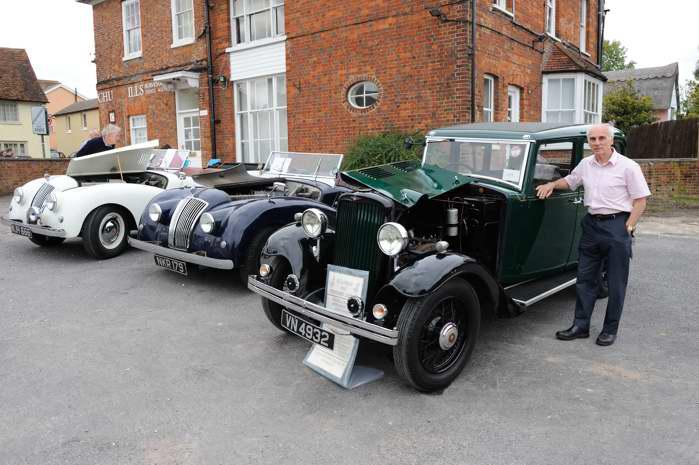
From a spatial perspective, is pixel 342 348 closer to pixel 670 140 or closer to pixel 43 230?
pixel 43 230

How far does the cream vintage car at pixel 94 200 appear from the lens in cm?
693

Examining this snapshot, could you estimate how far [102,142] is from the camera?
865 centimetres

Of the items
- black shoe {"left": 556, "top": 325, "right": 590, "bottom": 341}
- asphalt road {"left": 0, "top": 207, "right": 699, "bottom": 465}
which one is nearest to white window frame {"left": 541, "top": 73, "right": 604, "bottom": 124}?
asphalt road {"left": 0, "top": 207, "right": 699, "bottom": 465}

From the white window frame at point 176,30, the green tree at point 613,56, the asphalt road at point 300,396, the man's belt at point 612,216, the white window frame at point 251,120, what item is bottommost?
the asphalt road at point 300,396

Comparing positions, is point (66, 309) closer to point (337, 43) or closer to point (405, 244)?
point (405, 244)

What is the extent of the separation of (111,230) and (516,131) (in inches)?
217

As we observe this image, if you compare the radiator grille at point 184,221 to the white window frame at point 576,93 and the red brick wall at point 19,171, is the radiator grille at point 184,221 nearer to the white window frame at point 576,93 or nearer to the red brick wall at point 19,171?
the white window frame at point 576,93

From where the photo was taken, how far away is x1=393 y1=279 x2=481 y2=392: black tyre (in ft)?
10.6

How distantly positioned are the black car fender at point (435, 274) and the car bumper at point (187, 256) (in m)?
2.44

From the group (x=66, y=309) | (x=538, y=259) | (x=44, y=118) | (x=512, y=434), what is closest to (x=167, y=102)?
(x=44, y=118)

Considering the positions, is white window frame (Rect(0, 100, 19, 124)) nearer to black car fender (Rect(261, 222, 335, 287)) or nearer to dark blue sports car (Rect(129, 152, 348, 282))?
dark blue sports car (Rect(129, 152, 348, 282))

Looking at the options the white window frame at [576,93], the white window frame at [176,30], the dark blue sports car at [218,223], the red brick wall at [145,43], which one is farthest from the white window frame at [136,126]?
the white window frame at [576,93]

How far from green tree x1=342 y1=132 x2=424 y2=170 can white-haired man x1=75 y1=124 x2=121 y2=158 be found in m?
4.49

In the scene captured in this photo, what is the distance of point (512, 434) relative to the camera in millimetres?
2912
